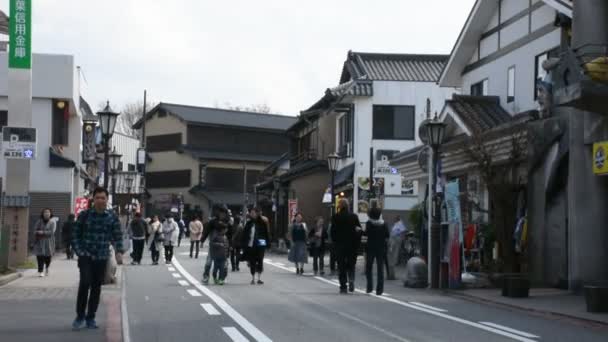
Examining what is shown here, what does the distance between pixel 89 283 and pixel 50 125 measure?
26.8 meters

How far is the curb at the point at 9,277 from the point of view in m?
19.8

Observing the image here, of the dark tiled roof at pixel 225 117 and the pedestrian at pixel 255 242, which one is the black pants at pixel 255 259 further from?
the dark tiled roof at pixel 225 117

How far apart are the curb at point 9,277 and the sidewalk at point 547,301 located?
9619mm

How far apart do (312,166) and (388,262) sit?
25288 mm

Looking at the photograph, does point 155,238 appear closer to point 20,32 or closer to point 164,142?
point 20,32

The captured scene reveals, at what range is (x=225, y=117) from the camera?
80.0 metres

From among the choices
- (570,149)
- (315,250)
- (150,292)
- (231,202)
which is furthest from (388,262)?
(231,202)

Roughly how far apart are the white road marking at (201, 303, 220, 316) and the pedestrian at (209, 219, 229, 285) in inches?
191

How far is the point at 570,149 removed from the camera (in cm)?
1969

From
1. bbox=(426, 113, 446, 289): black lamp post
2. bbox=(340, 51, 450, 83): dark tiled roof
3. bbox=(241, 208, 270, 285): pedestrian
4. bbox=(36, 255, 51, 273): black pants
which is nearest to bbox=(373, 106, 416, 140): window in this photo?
bbox=(340, 51, 450, 83): dark tiled roof

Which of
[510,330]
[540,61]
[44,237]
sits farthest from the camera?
[540,61]

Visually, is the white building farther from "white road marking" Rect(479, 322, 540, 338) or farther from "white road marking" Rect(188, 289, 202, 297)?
"white road marking" Rect(479, 322, 540, 338)

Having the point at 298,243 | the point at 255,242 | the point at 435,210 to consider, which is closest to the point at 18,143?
the point at 255,242

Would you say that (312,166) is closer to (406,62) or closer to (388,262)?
(406,62)
